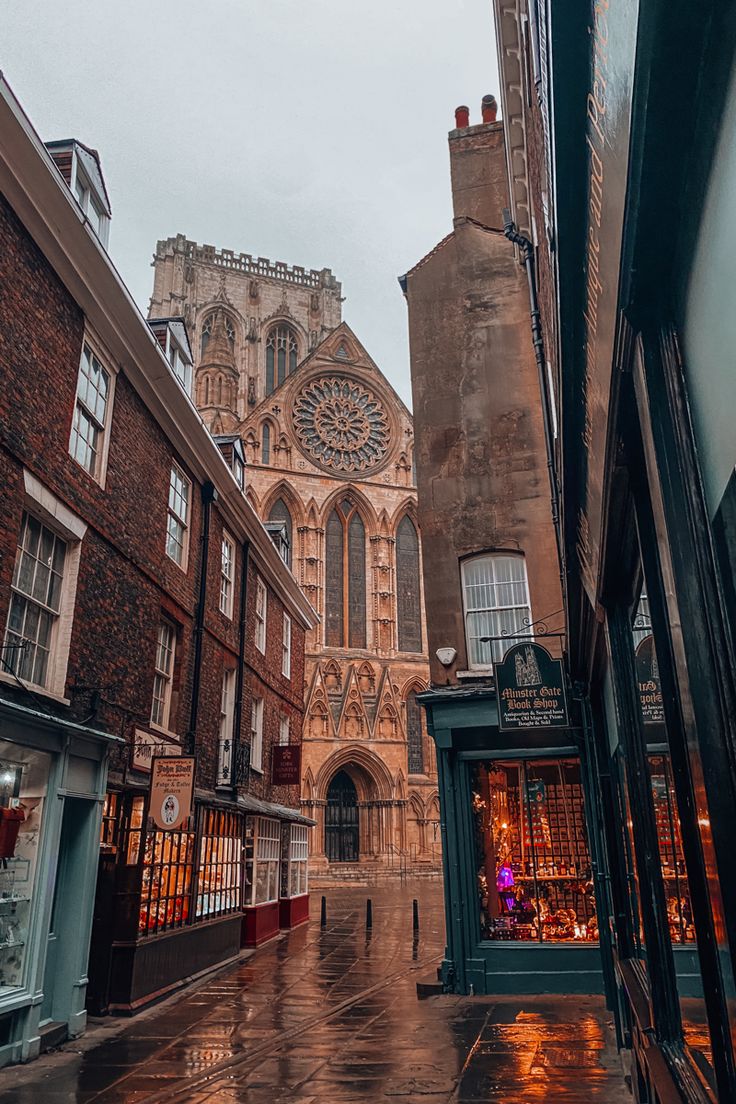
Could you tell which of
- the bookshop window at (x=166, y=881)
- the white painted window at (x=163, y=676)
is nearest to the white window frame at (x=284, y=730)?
the white painted window at (x=163, y=676)

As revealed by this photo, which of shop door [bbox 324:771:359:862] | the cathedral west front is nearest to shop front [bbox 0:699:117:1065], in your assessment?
the cathedral west front

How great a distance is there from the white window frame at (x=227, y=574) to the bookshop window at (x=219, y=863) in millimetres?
4139

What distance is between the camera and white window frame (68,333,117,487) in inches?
391

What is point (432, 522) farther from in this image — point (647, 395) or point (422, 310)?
point (647, 395)

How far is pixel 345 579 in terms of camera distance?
43219mm

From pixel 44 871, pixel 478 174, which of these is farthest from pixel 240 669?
pixel 478 174

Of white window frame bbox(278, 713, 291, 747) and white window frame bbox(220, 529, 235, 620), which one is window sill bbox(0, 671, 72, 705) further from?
white window frame bbox(278, 713, 291, 747)

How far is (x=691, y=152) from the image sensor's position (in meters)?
1.61

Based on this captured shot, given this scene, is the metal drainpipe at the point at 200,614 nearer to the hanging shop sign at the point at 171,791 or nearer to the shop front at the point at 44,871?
the hanging shop sign at the point at 171,791

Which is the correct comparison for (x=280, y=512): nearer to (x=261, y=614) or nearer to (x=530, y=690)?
(x=261, y=614)

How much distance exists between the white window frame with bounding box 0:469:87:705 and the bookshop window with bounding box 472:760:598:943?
6.02 metres

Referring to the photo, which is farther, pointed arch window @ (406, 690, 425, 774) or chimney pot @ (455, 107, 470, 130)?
pointed arch window @ (406, 690, 425, 774)

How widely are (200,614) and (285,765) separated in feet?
22.4

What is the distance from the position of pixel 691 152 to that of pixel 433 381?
12.3 m
